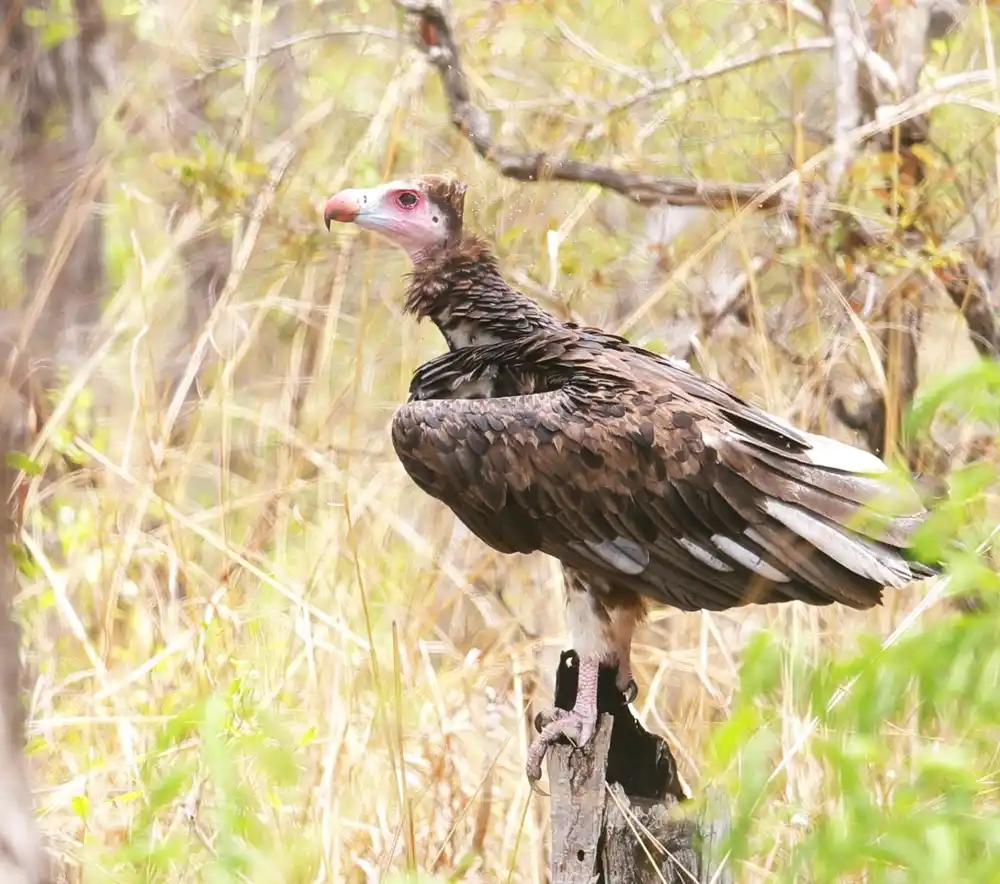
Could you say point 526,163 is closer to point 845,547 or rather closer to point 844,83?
point 844,83

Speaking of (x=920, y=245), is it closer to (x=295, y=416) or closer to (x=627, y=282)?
(x=627, y=282)

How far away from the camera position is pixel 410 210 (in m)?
2.95

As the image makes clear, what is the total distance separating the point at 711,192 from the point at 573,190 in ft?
2.15

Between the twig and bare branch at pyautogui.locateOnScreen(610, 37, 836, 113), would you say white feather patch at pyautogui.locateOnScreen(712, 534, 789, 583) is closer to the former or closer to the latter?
the twig

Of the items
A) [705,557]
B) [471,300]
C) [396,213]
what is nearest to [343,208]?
[396,213]

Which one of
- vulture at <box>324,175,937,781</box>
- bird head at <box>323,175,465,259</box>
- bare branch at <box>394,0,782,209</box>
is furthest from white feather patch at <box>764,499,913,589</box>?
bare branch at <box>394,0,782,209</box>

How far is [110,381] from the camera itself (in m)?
4.04

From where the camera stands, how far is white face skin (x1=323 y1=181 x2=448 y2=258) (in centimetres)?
291

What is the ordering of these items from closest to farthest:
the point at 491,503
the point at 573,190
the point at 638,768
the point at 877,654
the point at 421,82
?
the point at 877,654 → the point at 638,768 → the point at 491,503 → the point at 421,82 → the point at 573,190

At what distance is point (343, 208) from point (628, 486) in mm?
921

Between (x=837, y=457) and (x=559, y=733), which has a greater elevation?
(x=837, y=457)

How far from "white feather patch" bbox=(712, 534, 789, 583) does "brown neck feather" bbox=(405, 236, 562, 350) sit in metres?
0.65

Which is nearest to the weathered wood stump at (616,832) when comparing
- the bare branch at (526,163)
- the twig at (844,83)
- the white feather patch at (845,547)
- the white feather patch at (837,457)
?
the white feather patch at (845,547)

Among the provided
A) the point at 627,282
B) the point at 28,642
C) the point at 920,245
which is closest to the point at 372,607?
the point at 28,642
